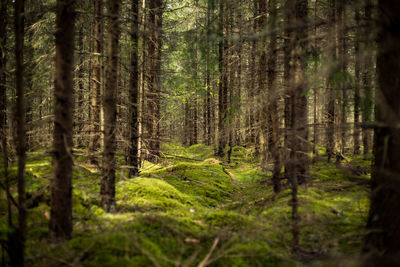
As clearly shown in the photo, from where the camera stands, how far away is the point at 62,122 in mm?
3795

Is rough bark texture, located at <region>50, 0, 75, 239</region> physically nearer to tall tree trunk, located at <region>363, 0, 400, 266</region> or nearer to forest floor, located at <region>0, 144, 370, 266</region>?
forest floor, located at <region>0, 144, 370, 266</region>

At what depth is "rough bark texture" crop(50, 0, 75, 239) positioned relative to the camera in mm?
3779

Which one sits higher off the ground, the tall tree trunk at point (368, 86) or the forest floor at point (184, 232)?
the tall tree trunk at point (368, 86)

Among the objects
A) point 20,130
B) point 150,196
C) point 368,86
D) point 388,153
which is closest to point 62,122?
point 20,130

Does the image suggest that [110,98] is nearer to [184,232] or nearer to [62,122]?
[62,122]

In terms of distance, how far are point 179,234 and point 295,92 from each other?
2884 mm

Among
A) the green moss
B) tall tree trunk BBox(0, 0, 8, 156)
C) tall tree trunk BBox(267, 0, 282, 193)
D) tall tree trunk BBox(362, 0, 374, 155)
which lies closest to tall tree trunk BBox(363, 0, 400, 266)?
tall tree trunk BBox(362, 0, 374, 155)

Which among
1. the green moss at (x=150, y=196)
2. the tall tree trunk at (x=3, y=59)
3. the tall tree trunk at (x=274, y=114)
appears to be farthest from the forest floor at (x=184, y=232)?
the tall tree trunk at (x=3, y=59)

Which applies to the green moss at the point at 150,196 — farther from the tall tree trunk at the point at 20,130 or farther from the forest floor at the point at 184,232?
the tall tree trunk at the point at 20,130

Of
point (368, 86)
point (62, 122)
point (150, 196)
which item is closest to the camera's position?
point (62, 122)

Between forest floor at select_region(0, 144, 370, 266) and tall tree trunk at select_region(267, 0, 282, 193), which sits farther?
tall tree trunk at select_region(267, 0, 282, 193)

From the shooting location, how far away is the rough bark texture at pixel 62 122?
378 cm

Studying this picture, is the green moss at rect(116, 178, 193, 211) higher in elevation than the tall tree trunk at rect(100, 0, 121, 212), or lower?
lower

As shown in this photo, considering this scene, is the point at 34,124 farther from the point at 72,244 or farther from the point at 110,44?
the point at 110,44
